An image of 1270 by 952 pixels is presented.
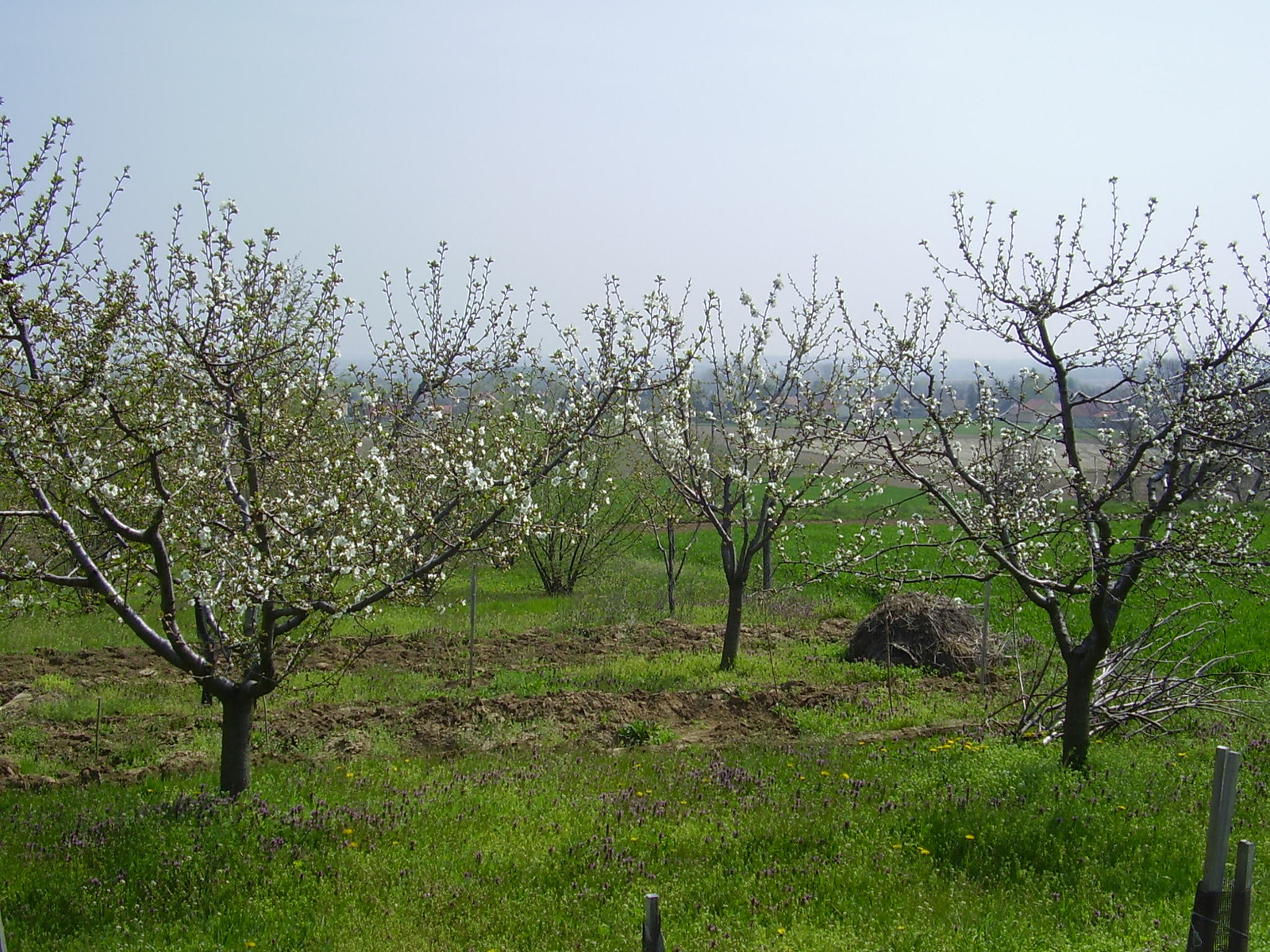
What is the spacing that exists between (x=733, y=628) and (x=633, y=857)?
22.2 ft

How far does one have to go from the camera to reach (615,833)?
664 centimetres

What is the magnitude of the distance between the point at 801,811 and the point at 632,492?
1256 centimetres

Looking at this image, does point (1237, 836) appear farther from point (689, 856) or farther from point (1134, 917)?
point (689, 856)

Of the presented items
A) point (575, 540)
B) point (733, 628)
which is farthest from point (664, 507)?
point (733, 628)

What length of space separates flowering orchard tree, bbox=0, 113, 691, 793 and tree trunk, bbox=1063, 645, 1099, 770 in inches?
175

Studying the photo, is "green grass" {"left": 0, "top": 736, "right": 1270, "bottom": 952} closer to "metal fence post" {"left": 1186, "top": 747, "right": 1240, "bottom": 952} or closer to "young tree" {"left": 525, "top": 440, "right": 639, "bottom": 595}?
"metal fence post" {"left": 1186, "top": 747, "right": 1240, "bottom": 952}

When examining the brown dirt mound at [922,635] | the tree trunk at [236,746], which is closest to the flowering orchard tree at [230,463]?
the tree trunk at [236,746]

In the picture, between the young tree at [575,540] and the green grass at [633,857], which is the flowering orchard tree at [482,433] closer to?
the green grass at [633,857]

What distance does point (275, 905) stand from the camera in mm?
5617

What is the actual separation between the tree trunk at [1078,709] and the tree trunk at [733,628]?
17.7 ft

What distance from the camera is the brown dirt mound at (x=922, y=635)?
12.8m

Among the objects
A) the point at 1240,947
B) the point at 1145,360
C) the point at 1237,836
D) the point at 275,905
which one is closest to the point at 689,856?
the point at 275,905

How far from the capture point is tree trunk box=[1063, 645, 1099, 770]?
24.9 ft

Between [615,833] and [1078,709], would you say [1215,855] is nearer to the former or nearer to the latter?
[1078,709]
